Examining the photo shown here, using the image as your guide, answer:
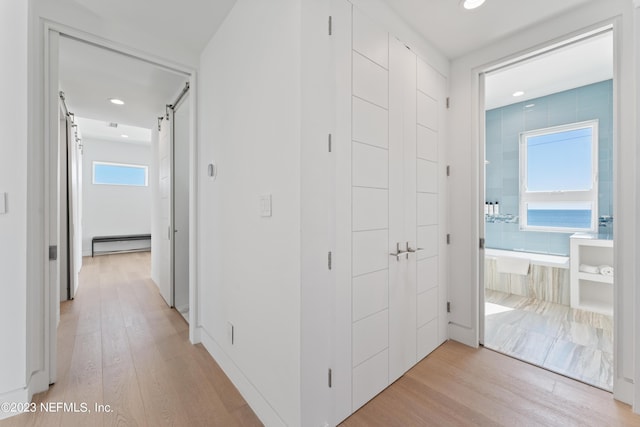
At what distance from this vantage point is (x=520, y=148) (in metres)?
3.92

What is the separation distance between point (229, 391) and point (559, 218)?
4.51 meters

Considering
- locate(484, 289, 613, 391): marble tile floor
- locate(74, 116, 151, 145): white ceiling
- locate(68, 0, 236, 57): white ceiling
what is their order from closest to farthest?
locate(68, 0, 236, 57): white ceiling
locate(484, 289, 613, 391): marble tile floor
locate(74, 116, 151, 145): white ceiling

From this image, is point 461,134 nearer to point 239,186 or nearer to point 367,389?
point 239,186

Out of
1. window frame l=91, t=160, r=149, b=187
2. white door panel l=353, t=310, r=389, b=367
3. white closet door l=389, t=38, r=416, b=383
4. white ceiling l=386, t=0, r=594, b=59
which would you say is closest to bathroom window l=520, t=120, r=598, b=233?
white ceiling l=386, t=0, r=594, b=59

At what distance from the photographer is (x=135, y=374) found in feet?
6.41

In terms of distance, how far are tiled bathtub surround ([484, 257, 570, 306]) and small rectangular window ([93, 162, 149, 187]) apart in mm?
8344

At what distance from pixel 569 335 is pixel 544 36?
269cm

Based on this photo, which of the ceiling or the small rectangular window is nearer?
the ceiling

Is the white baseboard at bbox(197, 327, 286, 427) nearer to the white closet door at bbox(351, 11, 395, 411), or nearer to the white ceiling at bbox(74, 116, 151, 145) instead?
the white closet door at bbox(351, 11, 395, 411)

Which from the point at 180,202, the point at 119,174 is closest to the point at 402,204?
the point at 180,202

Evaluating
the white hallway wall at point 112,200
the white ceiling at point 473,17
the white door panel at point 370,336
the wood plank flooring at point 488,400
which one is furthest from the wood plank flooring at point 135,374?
the white hallway wall at point 112,200

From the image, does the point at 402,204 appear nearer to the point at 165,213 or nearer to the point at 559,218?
the point at 165,213

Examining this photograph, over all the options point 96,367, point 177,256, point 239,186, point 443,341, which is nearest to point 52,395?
point 96,367

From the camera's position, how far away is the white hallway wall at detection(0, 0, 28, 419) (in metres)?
1.56
